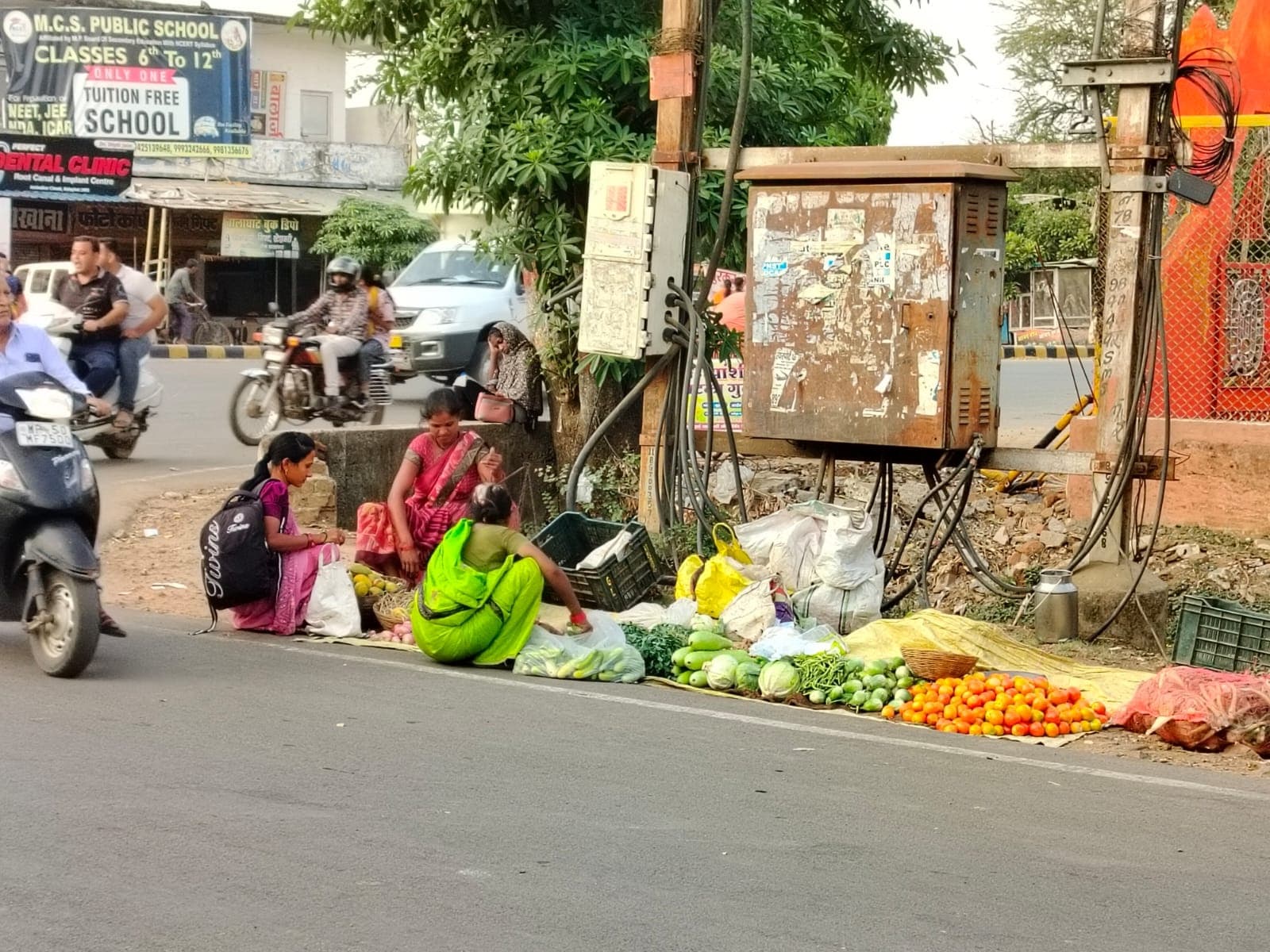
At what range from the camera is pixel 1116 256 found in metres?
8.22

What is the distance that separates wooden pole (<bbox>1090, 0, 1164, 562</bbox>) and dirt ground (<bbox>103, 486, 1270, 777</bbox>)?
29.1 inches

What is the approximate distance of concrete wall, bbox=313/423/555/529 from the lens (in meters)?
11.2

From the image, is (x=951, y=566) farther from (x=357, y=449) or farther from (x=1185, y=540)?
(x=357, y=449)

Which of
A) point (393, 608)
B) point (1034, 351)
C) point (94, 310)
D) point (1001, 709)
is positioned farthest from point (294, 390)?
point (1034, 351)

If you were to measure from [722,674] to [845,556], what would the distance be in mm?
1341

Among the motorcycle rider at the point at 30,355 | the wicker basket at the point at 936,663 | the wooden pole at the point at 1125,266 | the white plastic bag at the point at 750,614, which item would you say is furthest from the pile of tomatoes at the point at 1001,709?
the motorcycle rider at the point at 30,355

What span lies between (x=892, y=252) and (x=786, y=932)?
5.06m

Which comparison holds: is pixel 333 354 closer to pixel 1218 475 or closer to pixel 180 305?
pixel 1218 475

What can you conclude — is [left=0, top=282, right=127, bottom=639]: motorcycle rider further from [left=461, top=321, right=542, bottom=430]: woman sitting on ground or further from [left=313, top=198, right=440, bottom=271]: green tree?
[left=313, top=198, right=440, bottom=271]: green tree

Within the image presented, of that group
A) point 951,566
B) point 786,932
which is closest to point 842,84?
point 951,566

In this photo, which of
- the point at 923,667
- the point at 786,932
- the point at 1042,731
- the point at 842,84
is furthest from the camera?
the point at 842,84

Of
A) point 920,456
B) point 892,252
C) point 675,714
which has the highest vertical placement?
point 892,252

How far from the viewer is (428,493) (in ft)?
28.4

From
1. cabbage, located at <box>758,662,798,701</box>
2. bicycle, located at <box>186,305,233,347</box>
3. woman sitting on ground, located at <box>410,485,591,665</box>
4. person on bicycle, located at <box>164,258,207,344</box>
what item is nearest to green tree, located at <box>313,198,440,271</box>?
bicycle, located at <box>186,305,233,347</box>
